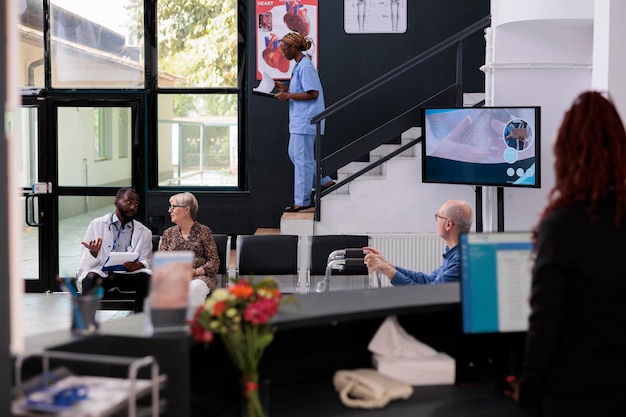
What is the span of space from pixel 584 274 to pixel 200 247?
491 centimetres

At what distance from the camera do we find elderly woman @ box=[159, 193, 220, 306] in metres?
7.31

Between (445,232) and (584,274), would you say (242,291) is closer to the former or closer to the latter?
(584,274)

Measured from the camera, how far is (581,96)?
9.36 feet

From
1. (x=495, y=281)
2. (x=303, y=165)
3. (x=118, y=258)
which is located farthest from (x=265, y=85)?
(x=495, y=281)

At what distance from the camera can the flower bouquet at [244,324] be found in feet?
9.59

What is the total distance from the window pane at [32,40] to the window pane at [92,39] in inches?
5.3

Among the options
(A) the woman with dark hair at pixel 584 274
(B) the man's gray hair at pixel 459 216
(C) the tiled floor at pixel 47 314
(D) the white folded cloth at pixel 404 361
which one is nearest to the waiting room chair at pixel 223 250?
(C) the tiled floor at pixel 47 314

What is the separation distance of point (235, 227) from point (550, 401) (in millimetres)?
7643

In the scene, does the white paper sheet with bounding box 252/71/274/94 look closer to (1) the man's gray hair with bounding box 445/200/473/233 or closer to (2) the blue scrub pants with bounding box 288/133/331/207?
(2) the blue scrub pants with bounding box 288/133/331/207

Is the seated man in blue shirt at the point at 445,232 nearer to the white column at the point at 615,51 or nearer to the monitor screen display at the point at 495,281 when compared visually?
the white column at the point at 615,51

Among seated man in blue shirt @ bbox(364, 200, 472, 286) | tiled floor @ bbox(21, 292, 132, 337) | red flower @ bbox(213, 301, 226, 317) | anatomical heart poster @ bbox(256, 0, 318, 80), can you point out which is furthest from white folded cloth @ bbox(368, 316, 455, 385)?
anatomical heart poster @ bbox(256, 0, 318, 80)

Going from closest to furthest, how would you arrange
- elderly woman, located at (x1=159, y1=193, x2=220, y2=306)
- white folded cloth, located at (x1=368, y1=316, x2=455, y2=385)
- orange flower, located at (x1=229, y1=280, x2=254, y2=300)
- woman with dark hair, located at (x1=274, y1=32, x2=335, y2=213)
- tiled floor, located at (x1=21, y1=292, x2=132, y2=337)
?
1. orange flower, located at (x1=229, y1=280, x2=254, y2=300)
2. white folded cloth, located at (x1=368, y1=316, x2=455, y2=385)
3. elderly woman, located at (x1=159, y1=193, x2=220, y2=306)
4. tiled floor, located at (x1=21, y1=292, x2=132, y2=337)
5. woman with dark hair, located at (x1=274, y1=32, x2=335, y2=213)

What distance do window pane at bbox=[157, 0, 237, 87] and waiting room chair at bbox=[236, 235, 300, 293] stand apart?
324cm

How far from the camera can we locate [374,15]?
1016 centimetres
